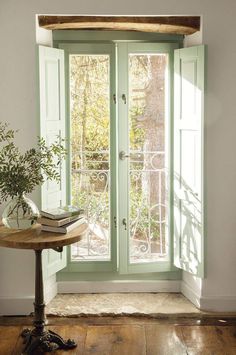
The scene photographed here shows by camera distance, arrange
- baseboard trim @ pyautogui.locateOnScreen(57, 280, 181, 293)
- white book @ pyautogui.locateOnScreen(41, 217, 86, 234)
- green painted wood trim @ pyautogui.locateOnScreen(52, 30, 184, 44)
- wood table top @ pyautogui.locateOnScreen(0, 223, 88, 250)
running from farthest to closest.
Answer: baseboard trim @ pyautogui.locateOnScreen(57, 280, 181, 293) < green painted wood trim @ pyautogui.locateOnScreen(52, 30, 184, 44) < white book @ pyautogui.locateOnScreen(41, 217, 86, 234) < wood table top @ pyautogui.locateOnScreen(0, 223, 88, 250)

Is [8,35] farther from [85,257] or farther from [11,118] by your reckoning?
[85,257]

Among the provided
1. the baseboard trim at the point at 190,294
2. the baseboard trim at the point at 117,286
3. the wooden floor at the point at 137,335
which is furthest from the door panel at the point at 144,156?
the wooden floor at the point at 137,335

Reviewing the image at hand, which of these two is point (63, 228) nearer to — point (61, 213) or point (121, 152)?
point (61, 213)

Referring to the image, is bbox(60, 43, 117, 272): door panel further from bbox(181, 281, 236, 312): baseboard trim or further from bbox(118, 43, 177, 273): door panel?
bbox(181, 281, 236, 312): baseboard trim

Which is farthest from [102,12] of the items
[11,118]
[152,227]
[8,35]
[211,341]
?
[211,341]

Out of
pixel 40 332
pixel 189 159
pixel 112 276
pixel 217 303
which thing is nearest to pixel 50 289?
pixel 112 276

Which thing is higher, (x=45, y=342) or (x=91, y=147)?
(x=91, y=147)

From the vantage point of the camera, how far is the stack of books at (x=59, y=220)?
3.95m

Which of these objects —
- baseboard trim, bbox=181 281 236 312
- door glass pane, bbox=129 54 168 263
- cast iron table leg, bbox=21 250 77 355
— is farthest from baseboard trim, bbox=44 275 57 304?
baseboard trim, bbox=181 281 236 312

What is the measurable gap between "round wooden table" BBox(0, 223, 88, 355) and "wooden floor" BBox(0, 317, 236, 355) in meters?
0.10

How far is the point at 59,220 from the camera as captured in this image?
3971 millimetres

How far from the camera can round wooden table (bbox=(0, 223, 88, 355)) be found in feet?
12.2

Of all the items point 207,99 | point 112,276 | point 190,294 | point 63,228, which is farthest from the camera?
point 112,276

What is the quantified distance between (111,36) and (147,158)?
105 centimetres
